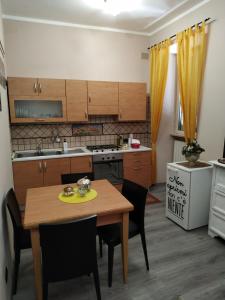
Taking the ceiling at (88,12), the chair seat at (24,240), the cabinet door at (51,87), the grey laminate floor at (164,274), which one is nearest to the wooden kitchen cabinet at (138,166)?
the grey laminate floor at (164,274)

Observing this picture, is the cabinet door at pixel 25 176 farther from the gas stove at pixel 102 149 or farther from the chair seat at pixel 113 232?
the chair seat at pixel 113 232

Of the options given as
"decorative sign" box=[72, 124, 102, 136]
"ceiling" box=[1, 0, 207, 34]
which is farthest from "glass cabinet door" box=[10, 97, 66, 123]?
"ceiling" box=[1, 0, 207, 34]

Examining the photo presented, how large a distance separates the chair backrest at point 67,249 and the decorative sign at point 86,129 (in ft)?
8.50

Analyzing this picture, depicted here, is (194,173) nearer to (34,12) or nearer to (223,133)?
(223,133)

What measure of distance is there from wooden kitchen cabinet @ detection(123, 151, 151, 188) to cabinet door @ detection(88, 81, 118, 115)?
0.84 metres

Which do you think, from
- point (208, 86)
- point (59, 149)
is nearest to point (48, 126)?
point (59, 149)

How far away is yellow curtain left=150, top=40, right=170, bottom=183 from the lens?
3.54 meters

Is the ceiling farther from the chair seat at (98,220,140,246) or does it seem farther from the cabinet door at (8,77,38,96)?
the chair seat at (98,220,140,246)

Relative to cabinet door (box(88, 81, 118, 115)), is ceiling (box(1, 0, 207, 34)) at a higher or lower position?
higher

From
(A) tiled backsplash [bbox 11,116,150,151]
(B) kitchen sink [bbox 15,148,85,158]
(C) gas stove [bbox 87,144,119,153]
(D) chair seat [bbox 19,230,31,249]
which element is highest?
(A) tiled backsplash [bbox 11,116,150,151]

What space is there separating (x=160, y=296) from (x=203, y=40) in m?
2.93

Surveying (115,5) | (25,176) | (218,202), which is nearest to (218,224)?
(218,202)

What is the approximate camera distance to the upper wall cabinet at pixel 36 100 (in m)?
3.14

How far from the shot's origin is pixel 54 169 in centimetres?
327
